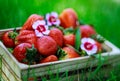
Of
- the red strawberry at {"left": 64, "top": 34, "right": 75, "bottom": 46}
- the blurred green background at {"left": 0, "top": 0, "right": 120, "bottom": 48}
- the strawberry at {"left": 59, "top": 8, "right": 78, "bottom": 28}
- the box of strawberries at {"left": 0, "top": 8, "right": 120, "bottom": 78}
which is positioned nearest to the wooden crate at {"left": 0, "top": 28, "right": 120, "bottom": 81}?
the box of strawberries at {"left": 0, "top": 8, "right": 120, "bottom": 78}

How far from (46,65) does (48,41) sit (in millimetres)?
139

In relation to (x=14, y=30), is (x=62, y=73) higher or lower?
lower

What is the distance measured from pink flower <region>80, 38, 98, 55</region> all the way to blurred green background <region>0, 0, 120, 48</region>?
20.1 inches

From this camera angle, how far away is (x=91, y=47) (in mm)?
2410

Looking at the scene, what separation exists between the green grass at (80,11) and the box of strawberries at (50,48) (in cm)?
40

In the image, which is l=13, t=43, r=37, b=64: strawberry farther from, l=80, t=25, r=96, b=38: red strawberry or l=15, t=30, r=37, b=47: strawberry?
l=80, t=25, r=96, b=38: red strawberry

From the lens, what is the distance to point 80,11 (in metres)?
3.26

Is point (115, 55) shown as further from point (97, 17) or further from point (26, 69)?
point (97, 17)

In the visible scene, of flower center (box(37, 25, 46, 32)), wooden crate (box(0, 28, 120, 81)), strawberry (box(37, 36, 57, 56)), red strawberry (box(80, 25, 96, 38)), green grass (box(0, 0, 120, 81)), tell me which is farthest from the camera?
green grass (box(0, 0, 120, 81))

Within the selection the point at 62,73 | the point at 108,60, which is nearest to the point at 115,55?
the point at 108,60

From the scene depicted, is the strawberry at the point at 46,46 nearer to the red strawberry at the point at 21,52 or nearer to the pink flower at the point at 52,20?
the red strawberry at the point at 21,52

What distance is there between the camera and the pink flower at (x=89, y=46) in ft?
7.85

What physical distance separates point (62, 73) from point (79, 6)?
106 cm

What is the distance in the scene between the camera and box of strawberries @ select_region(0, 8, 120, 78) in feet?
7.39
